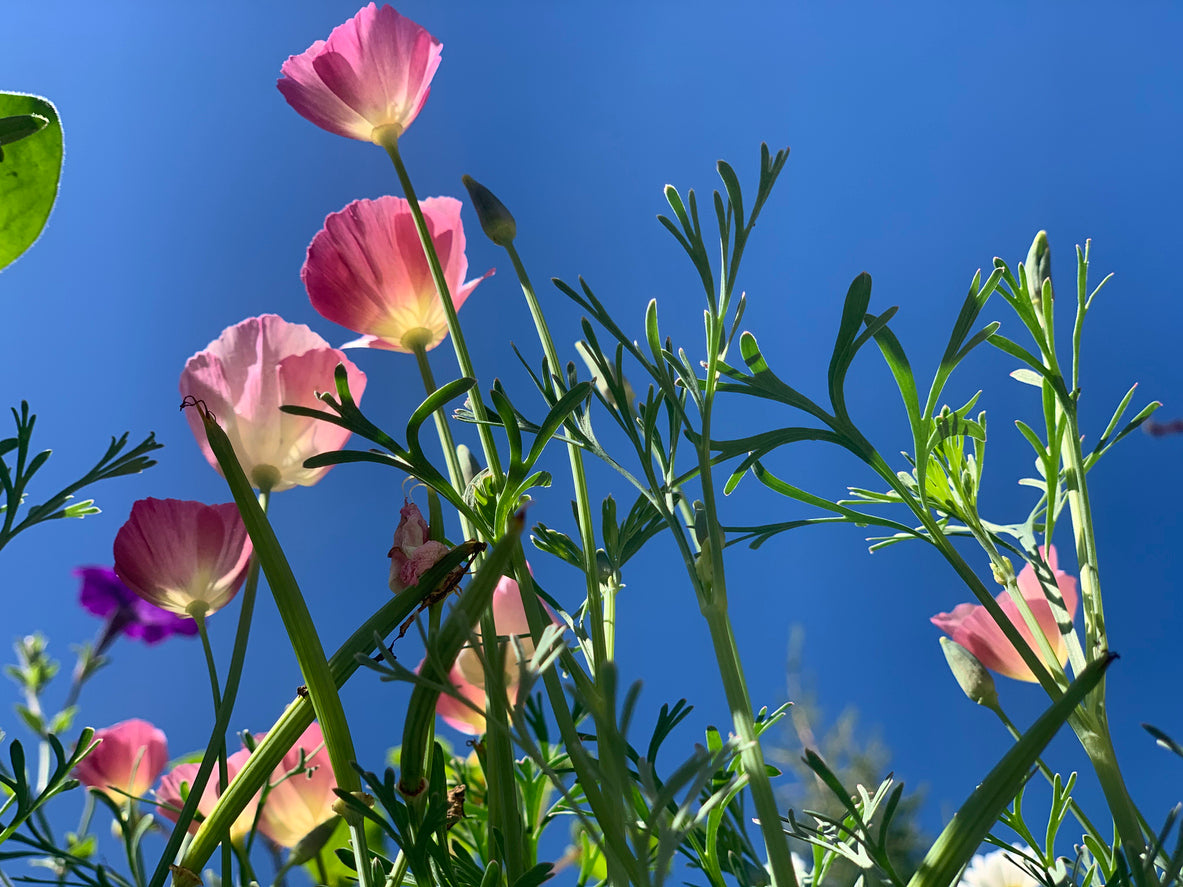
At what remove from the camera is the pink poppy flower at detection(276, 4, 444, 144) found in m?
0.40

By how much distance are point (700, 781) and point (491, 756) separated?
105mm

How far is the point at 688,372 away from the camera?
326 millimetres

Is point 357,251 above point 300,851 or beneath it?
above

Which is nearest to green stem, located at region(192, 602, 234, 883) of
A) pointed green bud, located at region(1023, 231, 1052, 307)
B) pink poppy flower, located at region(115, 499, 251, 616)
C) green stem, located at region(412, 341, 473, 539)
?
pink poppy flower, located at region(115, 499, 251, 616)

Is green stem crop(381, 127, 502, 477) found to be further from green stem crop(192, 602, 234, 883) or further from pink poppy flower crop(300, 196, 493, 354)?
green stem crop(192, 602, 234, 883)

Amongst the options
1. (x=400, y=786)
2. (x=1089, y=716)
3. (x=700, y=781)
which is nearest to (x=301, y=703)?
(x=400, y=786)

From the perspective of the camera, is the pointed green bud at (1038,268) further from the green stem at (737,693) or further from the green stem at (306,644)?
the green stem at (306,644)

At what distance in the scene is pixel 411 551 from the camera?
12.5 inches

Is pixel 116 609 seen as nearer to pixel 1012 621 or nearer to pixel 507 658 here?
pixel 507 658

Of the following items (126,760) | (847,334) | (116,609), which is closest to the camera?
(847,334)

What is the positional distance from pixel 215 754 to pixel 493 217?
0.81ft

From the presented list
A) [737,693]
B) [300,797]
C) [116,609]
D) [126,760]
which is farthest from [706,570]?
[116,609]

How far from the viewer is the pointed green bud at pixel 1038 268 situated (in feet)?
1.29

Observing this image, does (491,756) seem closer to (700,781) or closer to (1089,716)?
(700,781)
